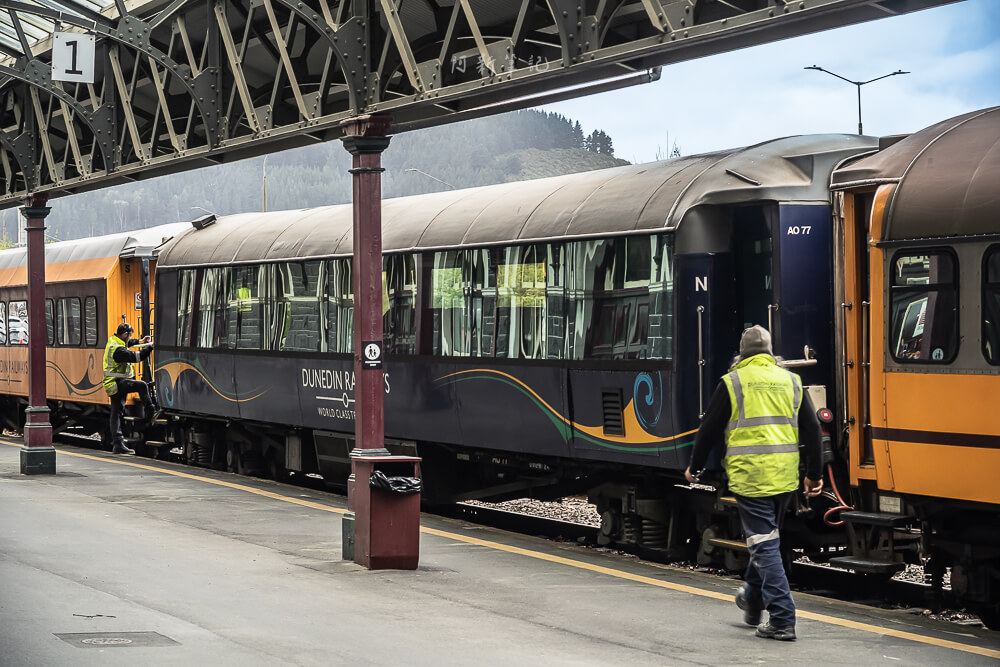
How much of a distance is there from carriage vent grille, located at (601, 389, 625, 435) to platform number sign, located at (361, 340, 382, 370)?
7.02 feet

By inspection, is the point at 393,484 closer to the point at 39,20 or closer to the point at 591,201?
the point at 591,201

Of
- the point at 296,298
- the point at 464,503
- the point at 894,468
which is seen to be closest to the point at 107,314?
the point at 296,298

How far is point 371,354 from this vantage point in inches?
421

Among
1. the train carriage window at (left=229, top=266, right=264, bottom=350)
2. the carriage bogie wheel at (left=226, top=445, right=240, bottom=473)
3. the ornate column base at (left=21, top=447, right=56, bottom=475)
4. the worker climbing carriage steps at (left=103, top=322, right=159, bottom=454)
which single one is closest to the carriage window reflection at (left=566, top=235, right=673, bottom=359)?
the train carriage window at (left=229, top=266, right=264, bottom=350)

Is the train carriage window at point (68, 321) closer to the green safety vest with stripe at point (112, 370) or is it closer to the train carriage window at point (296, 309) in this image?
the green safety vest with stripe at point (112, 370)

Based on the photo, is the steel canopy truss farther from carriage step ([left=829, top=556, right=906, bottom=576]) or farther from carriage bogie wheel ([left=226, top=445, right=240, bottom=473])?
carriage bogie wheel ([left=226, top=445, right=240, bottom=473])

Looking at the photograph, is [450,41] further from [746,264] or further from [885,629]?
[885,629]

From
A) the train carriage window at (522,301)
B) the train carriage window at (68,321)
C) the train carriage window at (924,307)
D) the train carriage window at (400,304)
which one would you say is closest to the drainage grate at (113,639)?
the train carriage window at (924,307)

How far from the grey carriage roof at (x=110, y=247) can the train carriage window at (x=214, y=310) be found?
2.72 m

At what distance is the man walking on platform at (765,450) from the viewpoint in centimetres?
781

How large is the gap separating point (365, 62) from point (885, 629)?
19.3 ft

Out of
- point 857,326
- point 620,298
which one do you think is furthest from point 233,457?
point 857,326

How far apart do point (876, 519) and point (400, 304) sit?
633 cm

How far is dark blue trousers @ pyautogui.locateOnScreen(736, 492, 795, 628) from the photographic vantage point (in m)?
7.78
